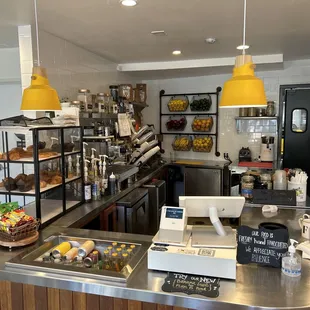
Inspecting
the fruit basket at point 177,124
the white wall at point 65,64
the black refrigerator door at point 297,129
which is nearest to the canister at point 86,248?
the white wall at point 65,64

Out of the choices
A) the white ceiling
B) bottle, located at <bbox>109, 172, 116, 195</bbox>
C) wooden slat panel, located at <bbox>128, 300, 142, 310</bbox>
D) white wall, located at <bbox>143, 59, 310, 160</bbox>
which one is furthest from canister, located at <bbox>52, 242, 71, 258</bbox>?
white wall, located at <bbox>143, 59, 310, 160</bbox>

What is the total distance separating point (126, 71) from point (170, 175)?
1.86m

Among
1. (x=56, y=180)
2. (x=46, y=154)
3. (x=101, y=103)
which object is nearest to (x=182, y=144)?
(x=101, y=103)

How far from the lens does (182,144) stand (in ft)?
17.8

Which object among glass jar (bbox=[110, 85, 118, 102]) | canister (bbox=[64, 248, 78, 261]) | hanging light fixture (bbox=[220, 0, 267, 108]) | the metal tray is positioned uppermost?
glass jar (bbox=[110, 85, 118, 102])

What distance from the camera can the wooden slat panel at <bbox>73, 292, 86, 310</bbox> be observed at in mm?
1464

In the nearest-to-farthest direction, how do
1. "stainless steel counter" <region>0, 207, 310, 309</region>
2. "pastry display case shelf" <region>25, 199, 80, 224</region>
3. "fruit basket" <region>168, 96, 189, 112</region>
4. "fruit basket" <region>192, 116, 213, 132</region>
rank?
1. "stainless steel counter" <region>0, 207, 310, 309</region>
2. "pastry display case shelf" <region>25, 199, 80, 224</region>
3. "fruit basket" <region>192, 116, 213, 132</region>
4. "fruit basket" <region>168, 96, 189, 112</region>

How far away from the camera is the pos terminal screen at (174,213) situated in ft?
5.31

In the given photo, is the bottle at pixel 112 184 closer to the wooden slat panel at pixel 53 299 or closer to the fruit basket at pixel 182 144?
the wooden slat panel at pixel 53 299

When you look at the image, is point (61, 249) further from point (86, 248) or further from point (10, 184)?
point (10, 184)

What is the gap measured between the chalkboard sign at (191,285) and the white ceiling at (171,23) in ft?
6.49

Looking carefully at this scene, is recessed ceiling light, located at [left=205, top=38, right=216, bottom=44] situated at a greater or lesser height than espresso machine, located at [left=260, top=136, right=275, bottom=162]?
greater

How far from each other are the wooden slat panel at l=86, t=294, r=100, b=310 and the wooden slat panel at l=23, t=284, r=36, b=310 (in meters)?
0.30

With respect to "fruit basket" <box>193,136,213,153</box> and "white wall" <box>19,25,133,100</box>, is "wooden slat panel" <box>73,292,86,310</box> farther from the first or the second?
"fruit basket" <box>193,136,213,153</box>
